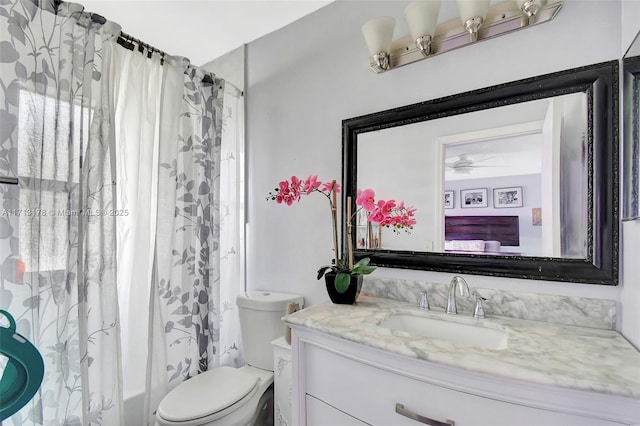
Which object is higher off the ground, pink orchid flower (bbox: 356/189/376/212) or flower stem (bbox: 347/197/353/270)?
pink orchid flower (bbox: 356/189/376/212)

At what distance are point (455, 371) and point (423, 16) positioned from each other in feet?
4.46

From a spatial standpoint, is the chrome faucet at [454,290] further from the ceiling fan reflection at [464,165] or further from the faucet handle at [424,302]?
the ceiling fan reflection at [464,165]

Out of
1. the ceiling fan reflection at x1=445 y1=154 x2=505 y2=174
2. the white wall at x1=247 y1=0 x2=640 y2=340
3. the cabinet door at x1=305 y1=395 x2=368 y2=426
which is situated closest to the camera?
the cabinet door at x1=305 y1=395 x2=368 y2=426

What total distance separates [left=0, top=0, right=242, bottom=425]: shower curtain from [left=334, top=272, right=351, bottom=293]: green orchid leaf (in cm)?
91

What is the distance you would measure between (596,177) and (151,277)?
198 cm

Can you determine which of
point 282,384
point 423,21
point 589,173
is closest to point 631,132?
point 589,173

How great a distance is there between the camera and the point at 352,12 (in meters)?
1.66

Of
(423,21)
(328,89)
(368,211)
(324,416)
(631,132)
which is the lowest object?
(324,416)

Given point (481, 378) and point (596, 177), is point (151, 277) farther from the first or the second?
point (596, 177)

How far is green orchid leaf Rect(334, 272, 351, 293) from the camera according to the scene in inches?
53.3

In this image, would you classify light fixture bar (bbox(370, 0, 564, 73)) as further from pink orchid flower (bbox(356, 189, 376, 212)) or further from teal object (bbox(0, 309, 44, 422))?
teal object (bbox(0, 309, 44, 422))

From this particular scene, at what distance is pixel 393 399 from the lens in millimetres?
929

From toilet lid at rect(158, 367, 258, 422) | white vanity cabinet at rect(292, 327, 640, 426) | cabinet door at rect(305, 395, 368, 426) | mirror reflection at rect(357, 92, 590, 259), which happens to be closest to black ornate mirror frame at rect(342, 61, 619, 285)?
mirror reflection at rect(357, 92, 590, 259)

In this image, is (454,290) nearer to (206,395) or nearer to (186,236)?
(206,395)
